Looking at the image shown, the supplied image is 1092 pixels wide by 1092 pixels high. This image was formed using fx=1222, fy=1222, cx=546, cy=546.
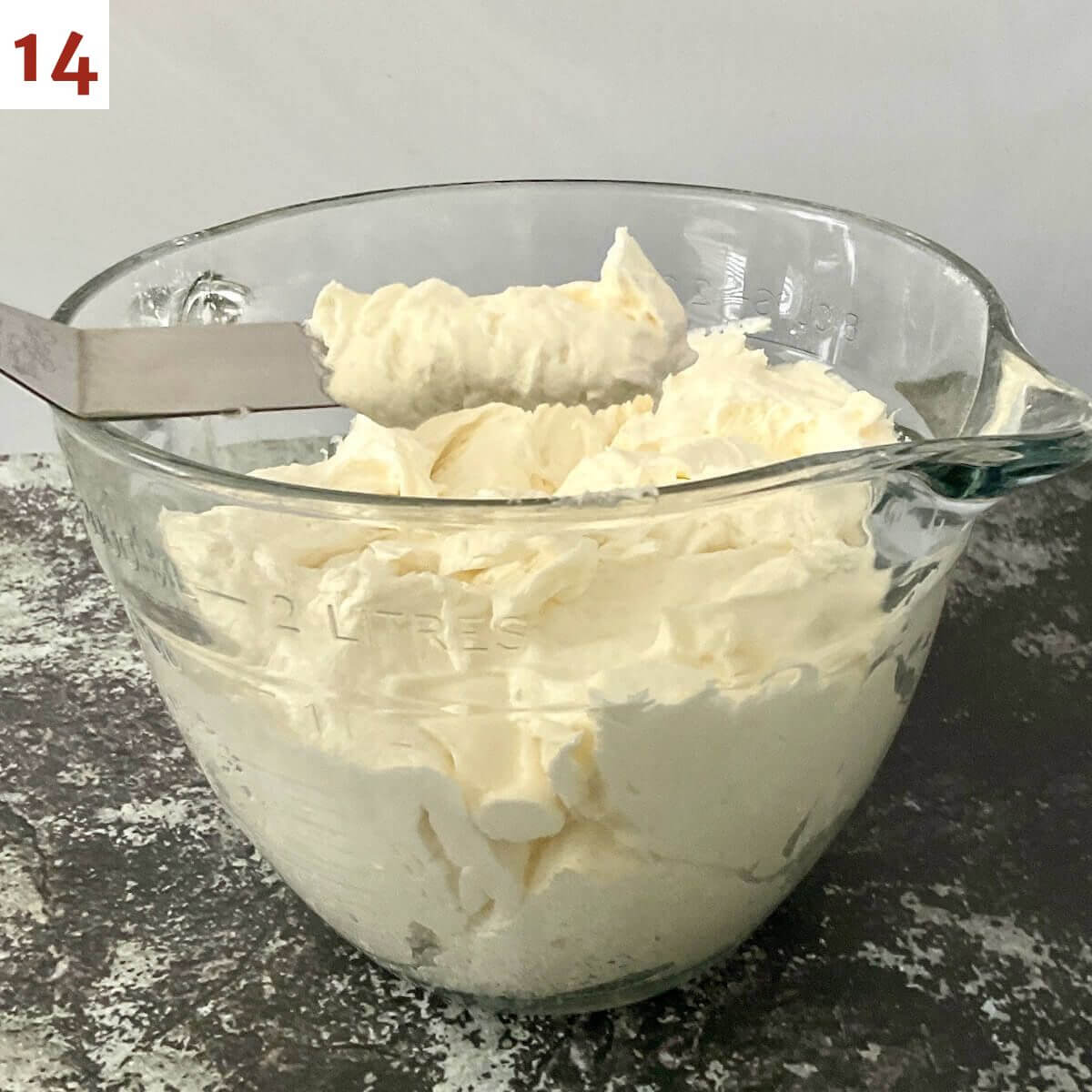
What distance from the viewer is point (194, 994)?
618mm

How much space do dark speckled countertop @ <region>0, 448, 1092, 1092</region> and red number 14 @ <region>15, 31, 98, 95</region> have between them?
63 centimetres

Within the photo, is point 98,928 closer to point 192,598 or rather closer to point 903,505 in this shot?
point 192,598

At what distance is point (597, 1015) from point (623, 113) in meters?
0.83

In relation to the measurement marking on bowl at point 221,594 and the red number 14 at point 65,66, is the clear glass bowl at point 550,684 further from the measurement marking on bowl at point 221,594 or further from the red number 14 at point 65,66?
the red number 14 at point 65,66

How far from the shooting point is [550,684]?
456 mm

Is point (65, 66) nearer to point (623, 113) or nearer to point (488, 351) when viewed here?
point (623, 113)

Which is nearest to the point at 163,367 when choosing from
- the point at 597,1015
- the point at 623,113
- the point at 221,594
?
the point at 221,594

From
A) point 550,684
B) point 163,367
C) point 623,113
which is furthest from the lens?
point 623,113

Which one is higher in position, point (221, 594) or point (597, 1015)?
point (221, 594)

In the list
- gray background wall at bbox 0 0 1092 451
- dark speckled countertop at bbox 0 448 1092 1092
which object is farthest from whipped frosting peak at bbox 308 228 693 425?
gray background wall at bbox 0 0 1092 451

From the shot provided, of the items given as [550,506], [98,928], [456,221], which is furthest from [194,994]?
[456,221]

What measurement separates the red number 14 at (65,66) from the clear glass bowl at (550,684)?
0.69 m

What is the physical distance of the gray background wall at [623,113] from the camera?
3.57 ft

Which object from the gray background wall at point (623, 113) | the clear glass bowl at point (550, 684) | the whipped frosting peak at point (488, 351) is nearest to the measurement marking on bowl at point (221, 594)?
the clear glass bowl at point (550, 684)
